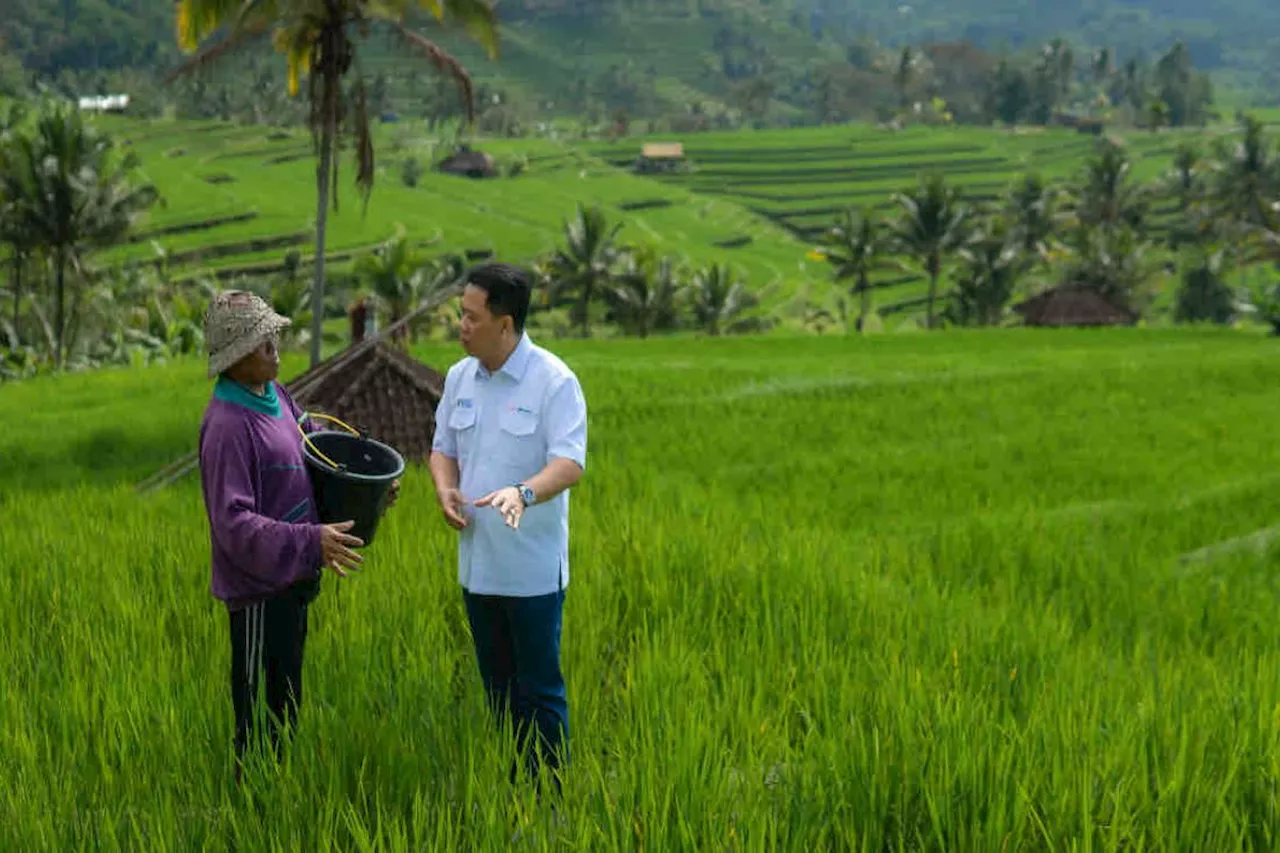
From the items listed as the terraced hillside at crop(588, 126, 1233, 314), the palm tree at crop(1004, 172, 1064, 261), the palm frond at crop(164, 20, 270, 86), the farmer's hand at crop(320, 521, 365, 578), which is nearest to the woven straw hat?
the farmer's hand at crop(320, 521, 365, 578)

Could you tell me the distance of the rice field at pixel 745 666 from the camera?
2785 mm

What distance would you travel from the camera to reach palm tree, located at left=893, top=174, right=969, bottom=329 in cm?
3944

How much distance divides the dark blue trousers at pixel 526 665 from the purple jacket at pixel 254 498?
1.81 feet

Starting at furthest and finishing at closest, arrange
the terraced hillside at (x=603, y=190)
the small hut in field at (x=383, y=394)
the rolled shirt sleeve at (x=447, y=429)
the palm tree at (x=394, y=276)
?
the terraced hillside at (x=603, y=190) < the palm tree at (x=394, y=276) < the small hut in field at (x=383, y=394) < the rolled shirt sleeve at (x=447, y=429)

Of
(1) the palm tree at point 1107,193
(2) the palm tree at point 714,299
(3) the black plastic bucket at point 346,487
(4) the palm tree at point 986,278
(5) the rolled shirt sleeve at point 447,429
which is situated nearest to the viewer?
(3) the black plastic bucket at point 346,487

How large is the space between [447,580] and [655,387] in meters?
11.1

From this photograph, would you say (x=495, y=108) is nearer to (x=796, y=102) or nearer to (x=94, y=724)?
(x=796, y=102)

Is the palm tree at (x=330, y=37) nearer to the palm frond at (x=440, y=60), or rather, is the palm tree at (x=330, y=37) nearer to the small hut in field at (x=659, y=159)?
Result: the palm frond at (x=440, y=60)

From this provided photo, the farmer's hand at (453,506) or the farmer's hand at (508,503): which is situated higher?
the farmer's hand at (508,503)

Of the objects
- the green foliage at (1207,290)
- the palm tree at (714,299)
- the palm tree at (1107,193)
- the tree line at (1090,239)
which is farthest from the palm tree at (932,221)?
the palm tree at (1107,193)

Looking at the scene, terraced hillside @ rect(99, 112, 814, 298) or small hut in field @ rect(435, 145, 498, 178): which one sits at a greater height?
small hut in field @ rect(435, 145, 498, 178)

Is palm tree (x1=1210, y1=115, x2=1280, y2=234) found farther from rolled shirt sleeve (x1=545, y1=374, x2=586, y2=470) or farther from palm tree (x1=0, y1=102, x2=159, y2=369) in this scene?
rolled shirt sleeve (x1=545, y1=374, x2=586, y2=470)

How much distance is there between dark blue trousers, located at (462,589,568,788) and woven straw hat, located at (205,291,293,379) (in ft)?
3.27

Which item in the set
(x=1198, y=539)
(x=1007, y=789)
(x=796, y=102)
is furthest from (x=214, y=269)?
(x=796, y=102)
